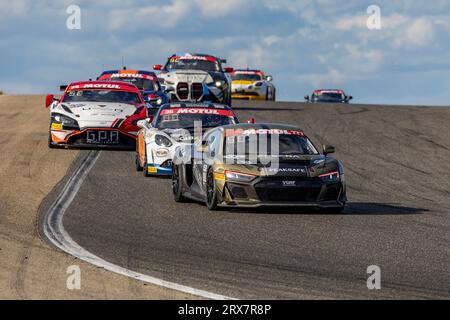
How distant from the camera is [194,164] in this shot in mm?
15742

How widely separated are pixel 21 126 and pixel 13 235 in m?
16.9

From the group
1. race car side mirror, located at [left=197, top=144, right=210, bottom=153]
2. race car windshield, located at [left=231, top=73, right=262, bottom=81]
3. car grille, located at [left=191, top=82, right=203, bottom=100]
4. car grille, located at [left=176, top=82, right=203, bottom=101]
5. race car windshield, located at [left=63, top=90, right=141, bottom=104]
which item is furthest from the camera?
race car windshield, located at [left=231, top=73, right=262, bottom=81]

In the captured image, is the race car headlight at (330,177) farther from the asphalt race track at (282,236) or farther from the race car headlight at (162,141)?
the race car headlight at (162,141)

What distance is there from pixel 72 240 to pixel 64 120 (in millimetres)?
11163

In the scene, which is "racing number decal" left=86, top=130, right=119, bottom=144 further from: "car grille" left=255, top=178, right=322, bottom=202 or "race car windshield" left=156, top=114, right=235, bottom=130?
"car grille" left=255, top=178, right=322, bottom=202

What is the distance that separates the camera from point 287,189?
14375 mm

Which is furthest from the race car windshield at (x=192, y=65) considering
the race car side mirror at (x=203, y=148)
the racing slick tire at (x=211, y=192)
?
the racing slick tire at (x=211, y=192)

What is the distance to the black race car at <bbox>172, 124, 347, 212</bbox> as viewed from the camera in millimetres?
14406

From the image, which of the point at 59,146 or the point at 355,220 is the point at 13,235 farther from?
the point at 59,146

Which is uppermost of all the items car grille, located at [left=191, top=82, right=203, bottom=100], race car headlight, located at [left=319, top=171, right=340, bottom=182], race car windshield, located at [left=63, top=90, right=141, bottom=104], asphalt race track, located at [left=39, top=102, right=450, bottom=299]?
car grille, located at [left=191, top=82, right=203, bottom=100]

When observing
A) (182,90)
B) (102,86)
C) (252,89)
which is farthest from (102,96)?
(252,89)

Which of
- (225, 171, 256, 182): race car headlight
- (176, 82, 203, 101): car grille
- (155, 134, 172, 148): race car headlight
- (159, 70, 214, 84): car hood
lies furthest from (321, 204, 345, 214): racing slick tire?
(159, 70, 214, 84): car hood

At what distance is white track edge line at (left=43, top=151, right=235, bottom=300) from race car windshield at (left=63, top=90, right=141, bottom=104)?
4273 mm

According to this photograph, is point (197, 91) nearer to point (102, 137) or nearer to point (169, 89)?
point (169, 89)
